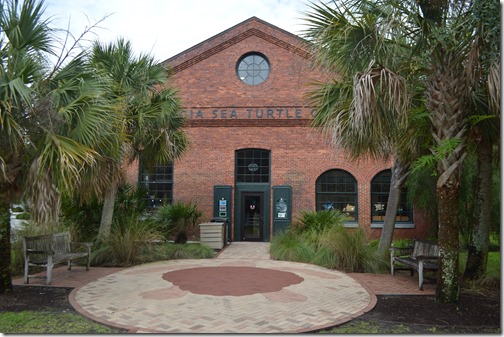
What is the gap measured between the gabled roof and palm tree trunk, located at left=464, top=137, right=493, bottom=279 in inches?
450

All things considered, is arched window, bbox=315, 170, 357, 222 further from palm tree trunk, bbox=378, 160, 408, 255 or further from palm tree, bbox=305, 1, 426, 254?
palm tree, bbox=305, 1, 426, 254

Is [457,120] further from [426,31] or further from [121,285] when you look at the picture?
[121,285]

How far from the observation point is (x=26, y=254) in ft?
27.7

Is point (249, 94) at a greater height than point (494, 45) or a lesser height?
greater

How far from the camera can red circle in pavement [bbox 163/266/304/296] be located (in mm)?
7969

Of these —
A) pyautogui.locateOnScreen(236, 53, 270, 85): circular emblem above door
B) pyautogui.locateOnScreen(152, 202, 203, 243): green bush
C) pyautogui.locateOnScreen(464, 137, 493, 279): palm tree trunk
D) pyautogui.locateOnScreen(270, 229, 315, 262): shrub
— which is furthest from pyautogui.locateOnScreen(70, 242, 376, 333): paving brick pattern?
pyautogui.locateOnScreen(236, 53, 270, 85): circular emblem above door

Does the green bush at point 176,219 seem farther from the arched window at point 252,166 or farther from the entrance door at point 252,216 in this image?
the arched window at point 252,166

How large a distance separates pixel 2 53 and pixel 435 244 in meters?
8.36

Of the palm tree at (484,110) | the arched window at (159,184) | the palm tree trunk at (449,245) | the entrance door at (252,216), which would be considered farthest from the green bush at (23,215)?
the palm tree at (484,110)

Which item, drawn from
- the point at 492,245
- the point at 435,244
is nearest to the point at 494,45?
the point at 435,244

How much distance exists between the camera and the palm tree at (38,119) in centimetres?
636

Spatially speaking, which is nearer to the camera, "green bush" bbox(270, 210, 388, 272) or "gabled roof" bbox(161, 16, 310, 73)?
"green bush" bbox(270, 210, 388, 272)

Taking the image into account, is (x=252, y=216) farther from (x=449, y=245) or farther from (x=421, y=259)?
(x=449, y=245)

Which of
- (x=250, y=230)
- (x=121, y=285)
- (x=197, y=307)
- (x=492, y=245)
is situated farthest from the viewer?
(x=250, y=230)
